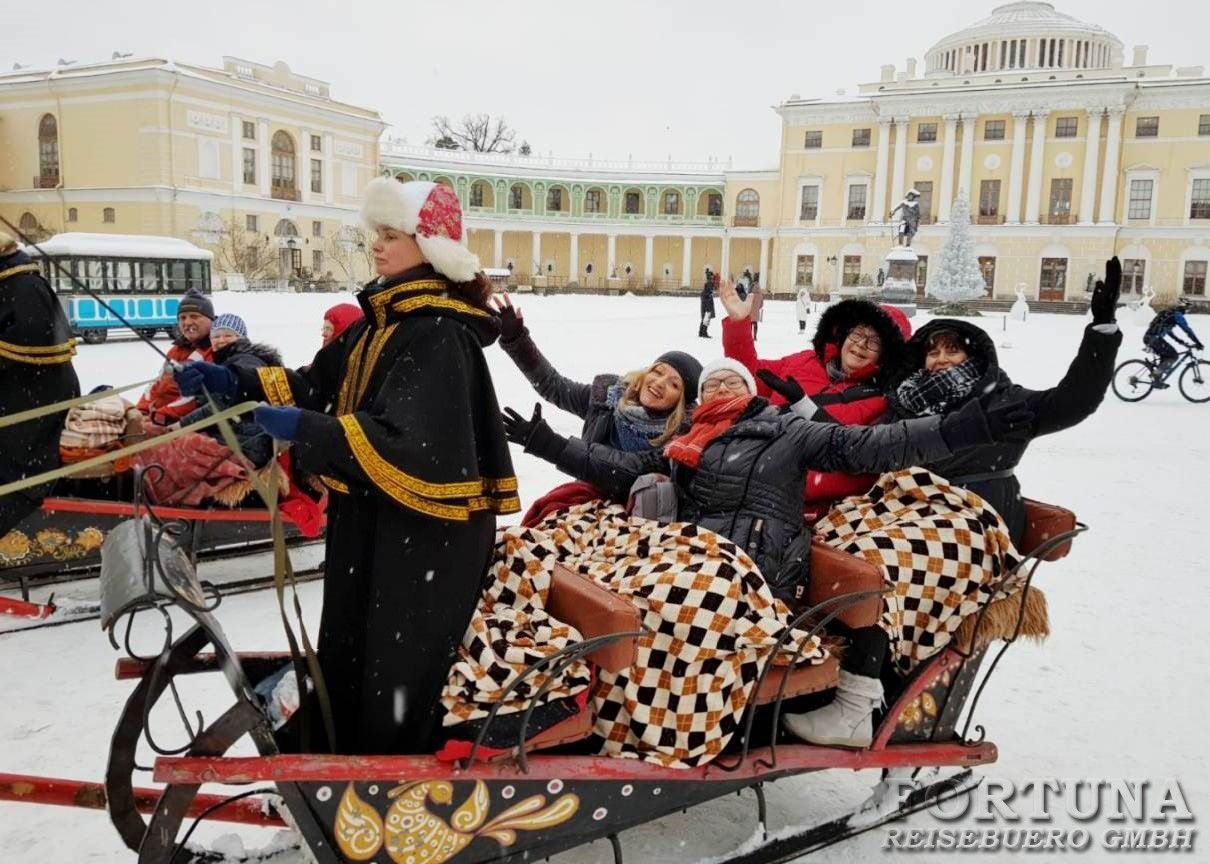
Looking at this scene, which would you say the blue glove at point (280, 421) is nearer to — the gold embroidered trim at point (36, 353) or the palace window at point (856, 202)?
the gold embroidered trim at point (36, 353)

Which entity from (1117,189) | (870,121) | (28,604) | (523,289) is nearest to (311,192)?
(523,289)

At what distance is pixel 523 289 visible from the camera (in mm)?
47406

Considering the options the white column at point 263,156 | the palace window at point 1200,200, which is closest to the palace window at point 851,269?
the palace window at point 1200,200

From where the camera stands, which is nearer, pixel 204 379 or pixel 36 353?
pixel 204 379

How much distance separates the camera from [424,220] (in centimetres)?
220

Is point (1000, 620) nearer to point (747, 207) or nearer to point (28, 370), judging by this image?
point (28, 370)

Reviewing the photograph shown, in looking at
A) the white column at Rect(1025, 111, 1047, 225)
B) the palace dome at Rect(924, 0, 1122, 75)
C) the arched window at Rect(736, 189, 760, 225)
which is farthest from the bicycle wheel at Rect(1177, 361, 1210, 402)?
the palace dome at Rect(924, 0, 1122, 75)

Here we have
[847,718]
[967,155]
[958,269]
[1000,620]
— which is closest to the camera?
[847,718]

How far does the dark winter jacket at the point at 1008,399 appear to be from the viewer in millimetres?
2680

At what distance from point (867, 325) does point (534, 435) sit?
1580mm

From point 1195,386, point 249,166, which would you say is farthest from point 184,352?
point 249,166

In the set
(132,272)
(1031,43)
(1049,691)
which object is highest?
(1031,43)

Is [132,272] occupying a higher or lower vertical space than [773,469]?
higher

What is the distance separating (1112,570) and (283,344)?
14834 millimetres
